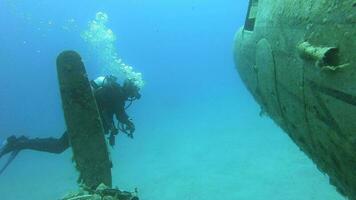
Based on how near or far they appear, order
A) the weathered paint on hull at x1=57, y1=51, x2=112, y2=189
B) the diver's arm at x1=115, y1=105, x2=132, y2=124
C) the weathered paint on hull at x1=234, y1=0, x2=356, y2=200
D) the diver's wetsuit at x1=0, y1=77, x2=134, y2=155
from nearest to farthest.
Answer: the weathered paint on hull at x1=234, y1=0, x2=356, y2=200
the weathered paint on hull at x1=57, y1=51, x2=112, y2=189
the diver's wetsuit at x1=0, y1=77, x2=134, y2=155
the diver's arm at x1=115, y1=105, x2=132, y2=124

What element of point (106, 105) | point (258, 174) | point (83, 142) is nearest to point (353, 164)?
point (83, 142)

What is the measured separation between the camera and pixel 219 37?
134 m

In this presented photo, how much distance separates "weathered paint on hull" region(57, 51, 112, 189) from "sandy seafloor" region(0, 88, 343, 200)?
8.50 meters

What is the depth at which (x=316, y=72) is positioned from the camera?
1.82m

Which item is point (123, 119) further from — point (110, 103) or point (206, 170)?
point (206, 170)

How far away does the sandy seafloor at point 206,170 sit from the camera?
1407 cm

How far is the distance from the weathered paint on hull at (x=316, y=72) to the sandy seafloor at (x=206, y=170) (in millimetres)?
10393

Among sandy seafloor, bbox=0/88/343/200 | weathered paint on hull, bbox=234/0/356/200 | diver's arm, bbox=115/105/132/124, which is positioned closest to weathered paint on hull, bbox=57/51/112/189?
diver's arm, bbox=115/105/132/124

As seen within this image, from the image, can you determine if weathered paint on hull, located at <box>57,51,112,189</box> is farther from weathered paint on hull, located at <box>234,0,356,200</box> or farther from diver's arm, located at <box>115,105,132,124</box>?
weathered paint on hull, located at <box>234,0,356,200</box>

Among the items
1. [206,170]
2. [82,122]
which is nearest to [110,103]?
[82,122]

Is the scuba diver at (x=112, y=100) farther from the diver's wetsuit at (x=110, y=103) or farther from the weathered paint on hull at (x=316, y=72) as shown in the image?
the weathered paint on hull at (x=316, y=72)

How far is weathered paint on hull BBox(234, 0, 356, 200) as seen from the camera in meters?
1.55

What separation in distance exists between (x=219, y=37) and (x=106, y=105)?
129352 mm

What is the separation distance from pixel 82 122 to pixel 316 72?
163 inches
